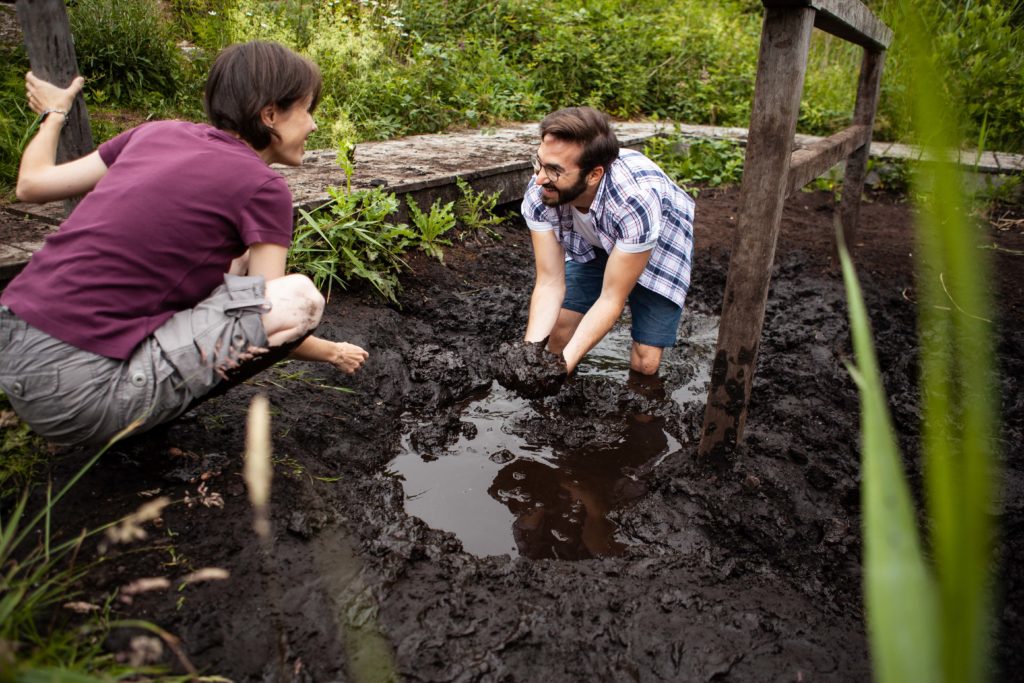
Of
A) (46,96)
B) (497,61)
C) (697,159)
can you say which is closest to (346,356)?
(46,96)

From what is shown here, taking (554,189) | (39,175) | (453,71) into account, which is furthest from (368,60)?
(39,175)

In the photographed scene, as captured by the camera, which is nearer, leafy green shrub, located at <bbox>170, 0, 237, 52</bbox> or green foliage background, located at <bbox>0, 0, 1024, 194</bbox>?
green foliage background, located at <bbox>0, 0, 1024, 194</bbox>

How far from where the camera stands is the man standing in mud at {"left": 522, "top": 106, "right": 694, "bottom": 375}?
9.11ft

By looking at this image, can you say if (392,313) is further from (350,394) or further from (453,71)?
(453,71)

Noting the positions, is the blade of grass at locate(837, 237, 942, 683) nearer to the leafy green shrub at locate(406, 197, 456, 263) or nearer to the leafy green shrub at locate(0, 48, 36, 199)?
the leafy green shrub at locate(406, 197, 456, 263)

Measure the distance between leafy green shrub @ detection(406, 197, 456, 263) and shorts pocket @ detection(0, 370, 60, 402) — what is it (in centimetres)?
232

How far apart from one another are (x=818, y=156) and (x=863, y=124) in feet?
5.95

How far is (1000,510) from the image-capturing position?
2.28 metres

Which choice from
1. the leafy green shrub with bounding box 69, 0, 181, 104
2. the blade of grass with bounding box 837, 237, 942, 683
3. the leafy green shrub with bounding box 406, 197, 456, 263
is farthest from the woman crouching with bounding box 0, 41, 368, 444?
the leafy green shrub with bounding box 69, 0, 181, 104

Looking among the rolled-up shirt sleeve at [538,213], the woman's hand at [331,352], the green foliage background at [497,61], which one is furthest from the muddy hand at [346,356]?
the green foliage background at [497,61]

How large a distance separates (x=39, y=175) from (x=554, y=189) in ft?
5.53

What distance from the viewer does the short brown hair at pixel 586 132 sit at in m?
2.71

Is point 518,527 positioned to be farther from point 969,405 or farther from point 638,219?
point 969,405

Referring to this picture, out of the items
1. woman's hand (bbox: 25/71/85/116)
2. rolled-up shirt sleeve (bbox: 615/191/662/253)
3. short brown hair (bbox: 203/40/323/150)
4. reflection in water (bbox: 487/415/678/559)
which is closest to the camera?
short brown hair (bbox: 203/40/323/150)
